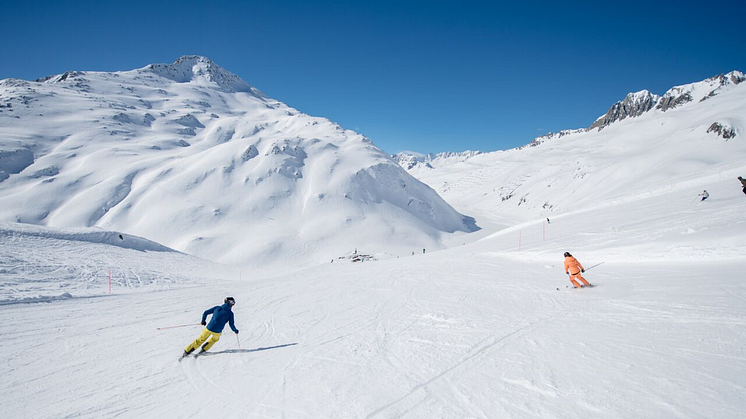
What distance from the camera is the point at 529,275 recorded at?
48.5ft

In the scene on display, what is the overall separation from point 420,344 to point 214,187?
6194cm

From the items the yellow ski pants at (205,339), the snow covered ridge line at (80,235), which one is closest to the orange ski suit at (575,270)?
the yellow ski pants at (205,339)

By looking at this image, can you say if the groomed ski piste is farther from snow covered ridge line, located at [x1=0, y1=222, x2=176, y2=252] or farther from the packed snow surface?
snow covered ridge line, located at [x1=0, y1=222, x2=176, y2=252]

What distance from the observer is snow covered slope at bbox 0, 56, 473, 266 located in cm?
5197

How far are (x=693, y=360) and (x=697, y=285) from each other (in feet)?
20.3

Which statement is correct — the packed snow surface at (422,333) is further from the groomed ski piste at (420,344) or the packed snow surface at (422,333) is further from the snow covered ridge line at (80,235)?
the snow covered ridge line at (80,235)

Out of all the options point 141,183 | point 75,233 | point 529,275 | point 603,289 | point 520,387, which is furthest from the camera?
point 141,183

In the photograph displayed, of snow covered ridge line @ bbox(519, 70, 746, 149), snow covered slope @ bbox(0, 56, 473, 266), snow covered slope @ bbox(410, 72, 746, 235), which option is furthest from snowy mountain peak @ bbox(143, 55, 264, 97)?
snow covered ridge line @ bbox(519, 70, 746, 149)

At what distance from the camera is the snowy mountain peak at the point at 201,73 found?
166m

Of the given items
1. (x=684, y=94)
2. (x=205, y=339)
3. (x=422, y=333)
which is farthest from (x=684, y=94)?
(x=205, y=339)

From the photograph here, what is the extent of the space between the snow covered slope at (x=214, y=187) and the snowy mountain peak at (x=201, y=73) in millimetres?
73822

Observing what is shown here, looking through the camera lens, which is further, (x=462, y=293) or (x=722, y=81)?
(x=722, y=81)

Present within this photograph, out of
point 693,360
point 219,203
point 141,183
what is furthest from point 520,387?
point 141,183

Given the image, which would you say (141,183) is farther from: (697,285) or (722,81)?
(722,81)
